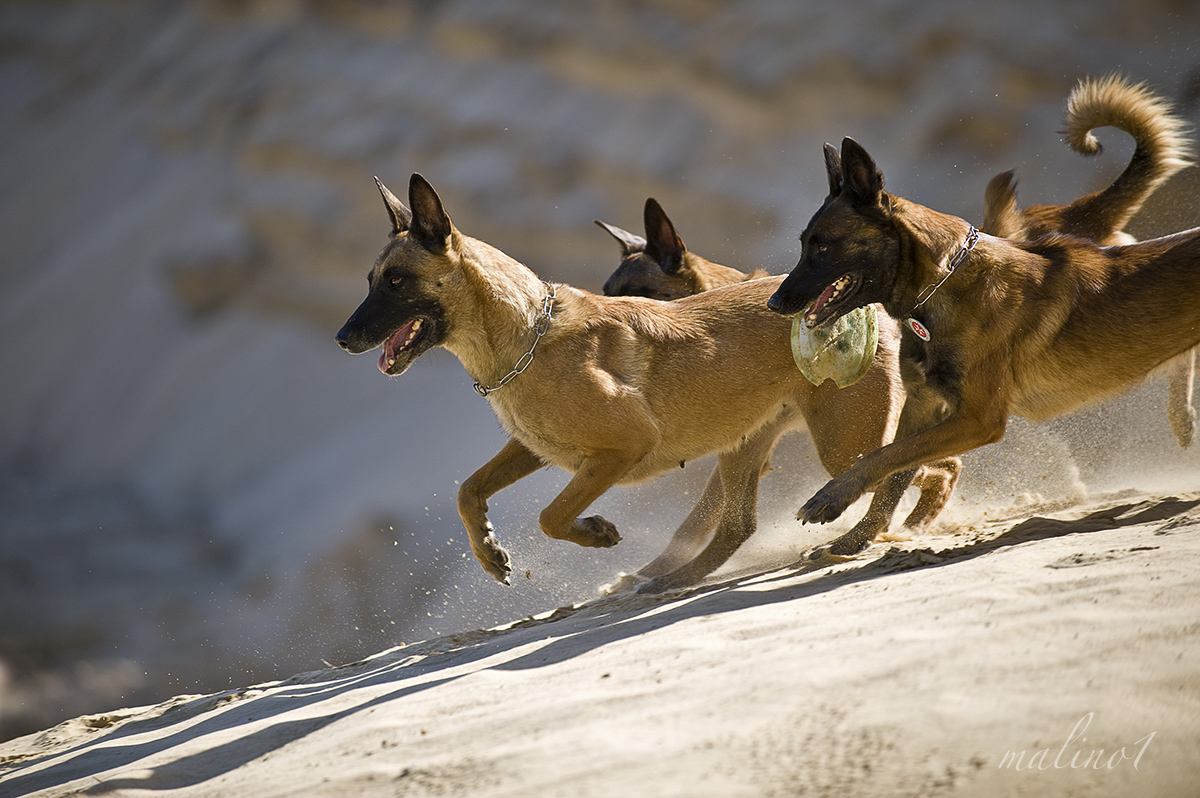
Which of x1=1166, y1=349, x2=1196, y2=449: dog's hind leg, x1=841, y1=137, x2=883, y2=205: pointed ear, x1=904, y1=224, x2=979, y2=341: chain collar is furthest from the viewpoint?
x1=1166, y1=349, x2=1196, y2=449: dog's hind leg

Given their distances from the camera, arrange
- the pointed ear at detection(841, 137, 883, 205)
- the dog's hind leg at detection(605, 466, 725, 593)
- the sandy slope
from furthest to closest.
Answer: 1. the dog's hind leg at detection(605, 466, 725, 593)
2. the pointed ear at detection(841, 137, 883, 205)
3. the sandy slope

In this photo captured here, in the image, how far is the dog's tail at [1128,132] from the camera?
4.57m

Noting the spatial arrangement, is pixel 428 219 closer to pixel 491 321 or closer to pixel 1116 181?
pixel 491 321

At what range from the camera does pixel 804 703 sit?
1948 millimetres

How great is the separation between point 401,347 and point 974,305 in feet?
8.01

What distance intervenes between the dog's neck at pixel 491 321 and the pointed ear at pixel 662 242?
197cm

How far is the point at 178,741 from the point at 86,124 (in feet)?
32.6

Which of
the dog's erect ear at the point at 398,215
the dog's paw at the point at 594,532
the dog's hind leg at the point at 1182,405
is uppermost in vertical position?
the dog's erect ear at the point at 398,215

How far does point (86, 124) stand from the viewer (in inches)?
419

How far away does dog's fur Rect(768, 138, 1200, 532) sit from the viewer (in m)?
3.54

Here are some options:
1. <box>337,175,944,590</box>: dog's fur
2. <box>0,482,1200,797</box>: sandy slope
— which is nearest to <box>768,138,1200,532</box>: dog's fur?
<box>0,482,1200,797</box>: sandy slope

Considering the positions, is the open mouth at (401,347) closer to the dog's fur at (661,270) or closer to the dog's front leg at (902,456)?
the dog's front leg at (902,456)

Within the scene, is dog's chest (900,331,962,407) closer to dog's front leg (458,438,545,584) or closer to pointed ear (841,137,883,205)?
pointed ear (841,137,883,205)

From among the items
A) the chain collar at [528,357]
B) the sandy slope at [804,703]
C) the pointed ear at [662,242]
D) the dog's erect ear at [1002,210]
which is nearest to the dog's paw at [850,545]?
the sandy slope at [804,703]
